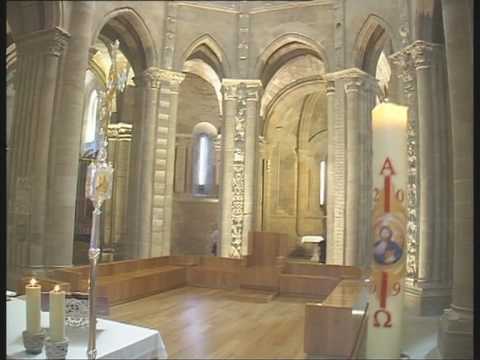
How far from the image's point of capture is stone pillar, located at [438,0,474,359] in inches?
62.9

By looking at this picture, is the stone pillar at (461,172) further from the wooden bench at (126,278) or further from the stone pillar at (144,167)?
Result: the stone pillar at (144,167)

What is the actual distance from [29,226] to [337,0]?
186cm

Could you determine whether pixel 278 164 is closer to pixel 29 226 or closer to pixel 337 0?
pixel 337 0

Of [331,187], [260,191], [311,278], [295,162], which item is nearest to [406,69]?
[331,187]

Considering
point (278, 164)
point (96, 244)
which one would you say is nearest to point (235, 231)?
point (278, 164)

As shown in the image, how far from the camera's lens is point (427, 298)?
1.69m

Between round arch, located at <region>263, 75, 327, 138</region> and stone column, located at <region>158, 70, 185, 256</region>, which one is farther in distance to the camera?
stone column, located at <region>158, 70, 185, 256</region>

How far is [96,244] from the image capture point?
2211 mm

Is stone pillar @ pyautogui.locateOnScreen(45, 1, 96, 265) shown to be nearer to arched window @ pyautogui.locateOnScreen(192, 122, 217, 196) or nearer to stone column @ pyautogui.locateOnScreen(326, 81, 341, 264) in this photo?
arched window @ pyautogui.locateOnScreen(192, 122, 217, 196)

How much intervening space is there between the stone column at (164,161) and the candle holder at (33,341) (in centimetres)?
70

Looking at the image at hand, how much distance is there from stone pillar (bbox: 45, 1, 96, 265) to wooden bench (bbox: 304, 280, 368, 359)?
122cm

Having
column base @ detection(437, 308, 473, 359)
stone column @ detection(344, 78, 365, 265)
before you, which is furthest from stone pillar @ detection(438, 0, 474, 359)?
stone column @ detection(344, 78, 365, 265)

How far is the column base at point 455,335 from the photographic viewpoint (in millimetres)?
1598

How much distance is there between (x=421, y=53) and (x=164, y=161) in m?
1.53
